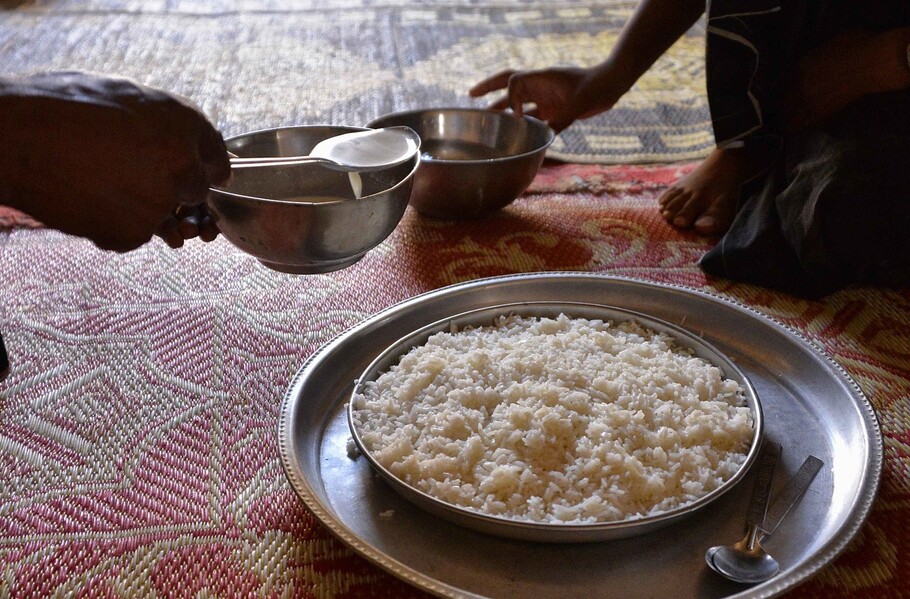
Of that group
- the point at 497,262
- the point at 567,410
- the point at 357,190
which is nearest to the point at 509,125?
the point at 497,262

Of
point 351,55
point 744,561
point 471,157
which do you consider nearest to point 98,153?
point 744,561

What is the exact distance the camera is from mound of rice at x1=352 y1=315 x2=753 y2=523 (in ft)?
2.49

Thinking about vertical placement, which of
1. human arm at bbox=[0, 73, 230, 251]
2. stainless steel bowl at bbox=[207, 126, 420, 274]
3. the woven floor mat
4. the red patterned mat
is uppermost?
human arm at bbox=[0, 73, 230, 251]

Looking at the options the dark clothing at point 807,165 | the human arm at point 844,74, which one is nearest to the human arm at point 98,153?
the dark clothing at point 807,165

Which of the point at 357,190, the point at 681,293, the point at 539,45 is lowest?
the point at 539,45

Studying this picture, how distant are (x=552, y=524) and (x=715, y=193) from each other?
1063 mm

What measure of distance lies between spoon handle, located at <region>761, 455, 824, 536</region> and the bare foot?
769 millimetres

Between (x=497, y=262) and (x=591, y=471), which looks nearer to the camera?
(x=591, y=471)

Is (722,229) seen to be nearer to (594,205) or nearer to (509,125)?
(594,205)

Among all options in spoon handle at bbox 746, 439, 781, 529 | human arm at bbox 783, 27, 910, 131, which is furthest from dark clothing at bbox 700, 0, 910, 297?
spoon handle at bbox 746, 439, 781, 529

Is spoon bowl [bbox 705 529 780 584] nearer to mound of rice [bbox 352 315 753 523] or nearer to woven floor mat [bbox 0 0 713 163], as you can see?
mound of rice [bbox 352 315 753 523]

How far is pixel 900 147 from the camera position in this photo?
121cm

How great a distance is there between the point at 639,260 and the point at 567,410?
0.66 metres

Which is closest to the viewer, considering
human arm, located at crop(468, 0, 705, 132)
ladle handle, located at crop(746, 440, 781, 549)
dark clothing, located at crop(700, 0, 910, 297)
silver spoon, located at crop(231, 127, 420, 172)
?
ladle handle, located at crop(746, 440, 781, 549)
